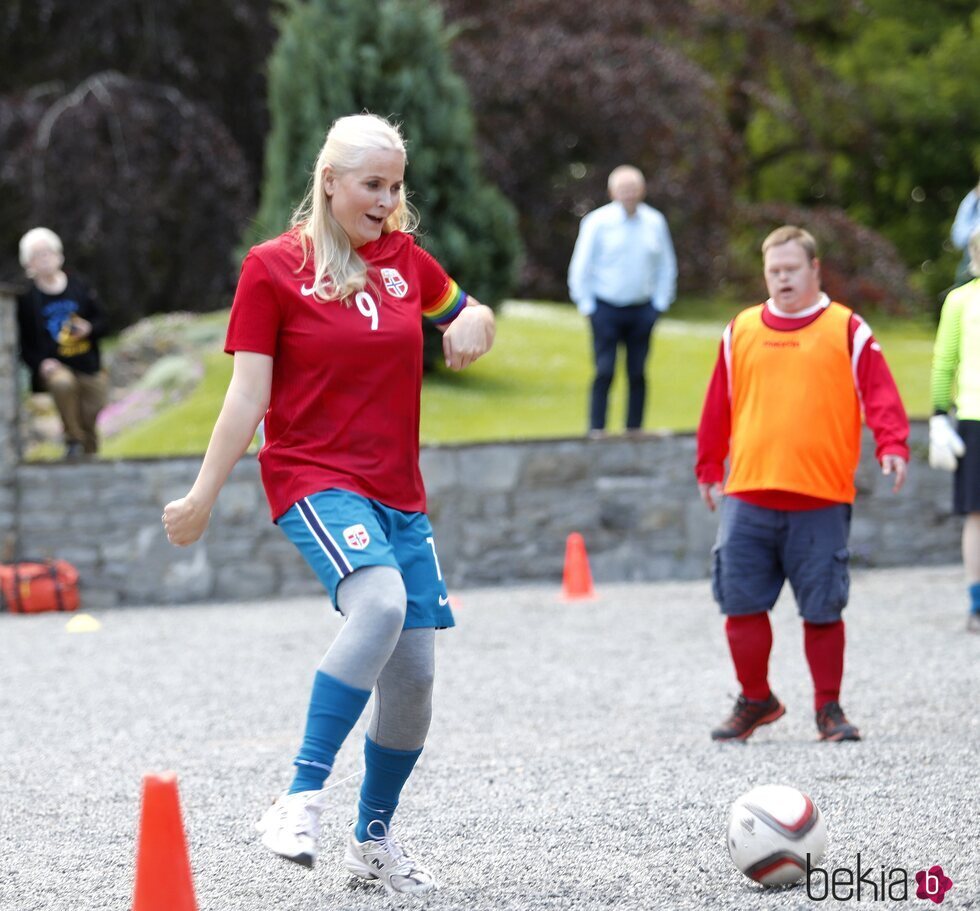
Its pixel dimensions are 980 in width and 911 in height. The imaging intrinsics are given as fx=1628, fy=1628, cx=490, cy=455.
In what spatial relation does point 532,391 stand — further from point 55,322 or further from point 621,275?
point 55,322

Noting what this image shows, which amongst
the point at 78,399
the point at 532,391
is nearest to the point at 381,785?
the point at 78,399

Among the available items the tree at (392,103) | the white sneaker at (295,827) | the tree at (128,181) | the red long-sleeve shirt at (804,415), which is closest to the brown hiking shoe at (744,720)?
the red long-sleeve shirt at (804,415)

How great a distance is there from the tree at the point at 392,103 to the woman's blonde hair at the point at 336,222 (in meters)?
10.7

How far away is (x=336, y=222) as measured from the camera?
3.83 meters

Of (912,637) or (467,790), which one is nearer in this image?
(467,790)

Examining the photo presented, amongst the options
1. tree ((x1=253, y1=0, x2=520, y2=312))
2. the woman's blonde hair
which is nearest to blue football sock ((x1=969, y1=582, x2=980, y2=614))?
the woman's blonde hair

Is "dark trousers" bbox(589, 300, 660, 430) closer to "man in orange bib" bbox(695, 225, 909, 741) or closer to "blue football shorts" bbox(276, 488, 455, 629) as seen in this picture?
"man in orange bib" bbox(695, 225, 909, 741)

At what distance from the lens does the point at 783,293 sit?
551 centimetres

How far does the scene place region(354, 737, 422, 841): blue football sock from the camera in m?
3.85

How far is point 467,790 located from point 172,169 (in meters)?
16.2

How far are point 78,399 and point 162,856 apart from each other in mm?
7888

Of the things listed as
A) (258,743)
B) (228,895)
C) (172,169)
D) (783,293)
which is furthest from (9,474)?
(172,169)

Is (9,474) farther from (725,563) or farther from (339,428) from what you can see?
(339,428)

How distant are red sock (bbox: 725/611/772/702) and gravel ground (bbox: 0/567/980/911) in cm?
20
